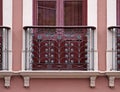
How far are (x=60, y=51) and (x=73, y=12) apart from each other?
1.31 meters

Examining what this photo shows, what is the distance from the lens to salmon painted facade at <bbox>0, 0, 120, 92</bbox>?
51.5 ft

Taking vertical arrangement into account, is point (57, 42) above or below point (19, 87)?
above

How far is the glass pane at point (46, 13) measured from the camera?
16359 millimetres

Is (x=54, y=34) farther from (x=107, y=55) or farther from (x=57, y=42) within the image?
(x=107, y=55)

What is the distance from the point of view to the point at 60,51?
52.0 ft

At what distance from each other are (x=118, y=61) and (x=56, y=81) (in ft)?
5.74

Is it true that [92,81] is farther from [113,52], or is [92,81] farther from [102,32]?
[102,32]

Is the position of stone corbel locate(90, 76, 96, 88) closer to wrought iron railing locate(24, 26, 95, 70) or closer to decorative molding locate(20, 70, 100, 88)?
decorative molding locate(20, 70, 100, 88)

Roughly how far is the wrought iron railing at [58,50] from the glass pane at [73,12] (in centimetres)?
50

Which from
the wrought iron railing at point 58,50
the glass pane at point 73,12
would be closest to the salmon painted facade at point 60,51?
the wrought iron railing at point 58,50

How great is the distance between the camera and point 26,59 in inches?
621

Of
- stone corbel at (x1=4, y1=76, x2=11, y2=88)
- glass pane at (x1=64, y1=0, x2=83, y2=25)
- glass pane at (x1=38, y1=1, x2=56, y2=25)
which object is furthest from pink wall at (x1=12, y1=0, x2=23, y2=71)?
glass pane at (x1=64, y1=0, x2=83, y2=25)

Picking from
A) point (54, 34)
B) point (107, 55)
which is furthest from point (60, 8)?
point (107, 55)

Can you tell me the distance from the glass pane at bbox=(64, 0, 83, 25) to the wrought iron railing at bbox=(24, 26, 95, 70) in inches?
19.8
